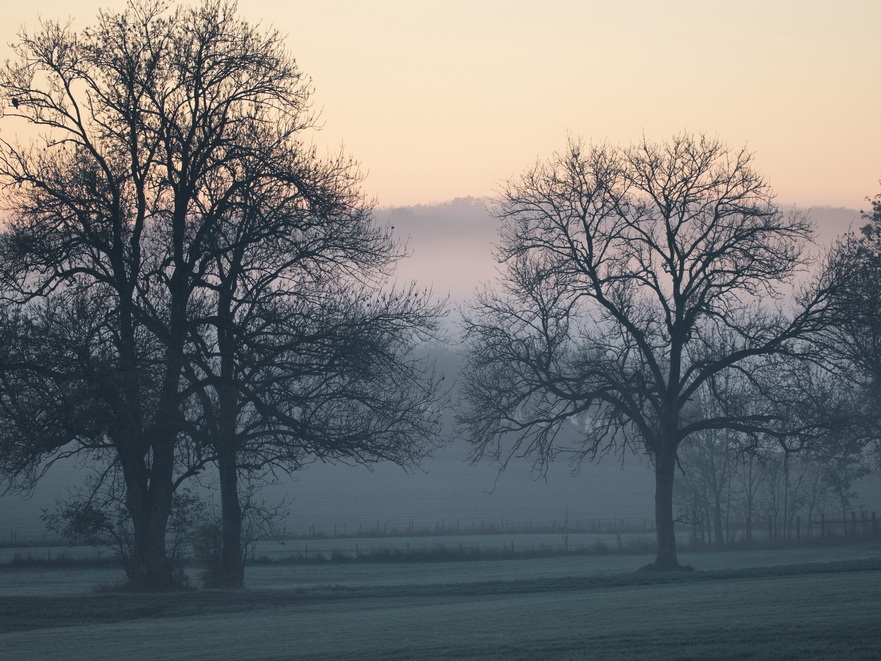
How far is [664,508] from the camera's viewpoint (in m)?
31.5

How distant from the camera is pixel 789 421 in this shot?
30.4 m

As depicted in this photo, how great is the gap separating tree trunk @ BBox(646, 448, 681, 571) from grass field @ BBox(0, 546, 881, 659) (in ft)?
18.0

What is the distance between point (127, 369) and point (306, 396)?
4.65 meters

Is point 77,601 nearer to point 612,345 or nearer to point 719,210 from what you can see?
point 612,345

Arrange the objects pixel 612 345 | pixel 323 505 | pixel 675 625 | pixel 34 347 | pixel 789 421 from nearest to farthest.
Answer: pixel 675 625 < pixel 34 347 < pixel 789 421 < pixel 612 345 < pixel 323 505

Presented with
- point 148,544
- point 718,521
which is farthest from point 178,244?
point 718,521

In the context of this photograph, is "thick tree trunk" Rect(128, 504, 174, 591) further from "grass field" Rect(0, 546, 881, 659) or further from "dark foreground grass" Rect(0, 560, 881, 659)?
"dark foreground grass" Rect(0, 560, 881, 659)

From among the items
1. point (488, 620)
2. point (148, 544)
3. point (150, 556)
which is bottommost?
point (488, 620)

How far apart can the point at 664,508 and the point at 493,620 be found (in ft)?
57.4

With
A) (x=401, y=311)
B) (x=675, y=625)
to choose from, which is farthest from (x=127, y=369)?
(x=675, y=625)

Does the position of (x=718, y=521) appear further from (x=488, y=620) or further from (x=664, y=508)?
(x=488, y=620)

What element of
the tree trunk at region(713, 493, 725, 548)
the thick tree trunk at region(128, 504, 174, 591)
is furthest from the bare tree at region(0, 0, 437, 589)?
the tree trunk at region(713, 493, 725, 548)

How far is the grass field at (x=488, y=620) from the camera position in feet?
37.3

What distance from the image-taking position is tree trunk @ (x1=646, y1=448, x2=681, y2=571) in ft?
101
